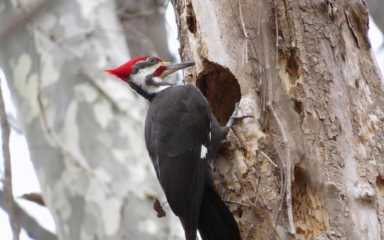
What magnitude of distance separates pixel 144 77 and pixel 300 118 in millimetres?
1070

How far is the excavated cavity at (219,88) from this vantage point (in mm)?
3824

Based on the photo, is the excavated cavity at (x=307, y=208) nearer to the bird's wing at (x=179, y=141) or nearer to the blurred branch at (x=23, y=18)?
the bird's wing at (x=179, y=141)

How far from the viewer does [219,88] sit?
400cm

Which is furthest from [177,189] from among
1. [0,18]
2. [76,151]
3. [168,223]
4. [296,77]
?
[0,18]

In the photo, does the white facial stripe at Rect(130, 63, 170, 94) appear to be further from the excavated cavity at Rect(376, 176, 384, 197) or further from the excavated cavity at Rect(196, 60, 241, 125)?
the excavated cavity at Rect(376, 176, 384, 197)

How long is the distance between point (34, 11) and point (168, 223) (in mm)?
1291

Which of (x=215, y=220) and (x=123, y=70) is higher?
(x=123, y=70)

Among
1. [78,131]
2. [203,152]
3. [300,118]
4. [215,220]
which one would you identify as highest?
[78,131]

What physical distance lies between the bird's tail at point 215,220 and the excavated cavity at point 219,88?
1.72ft

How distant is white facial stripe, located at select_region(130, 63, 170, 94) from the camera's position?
4250 mm

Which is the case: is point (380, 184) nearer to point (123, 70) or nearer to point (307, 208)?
point (307, 208)

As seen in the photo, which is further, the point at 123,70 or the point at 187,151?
the point at 123,70

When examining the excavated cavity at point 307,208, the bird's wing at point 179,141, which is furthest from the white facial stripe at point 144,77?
the excavated cavity at point 307,208

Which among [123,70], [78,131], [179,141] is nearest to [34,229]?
[78,131]
